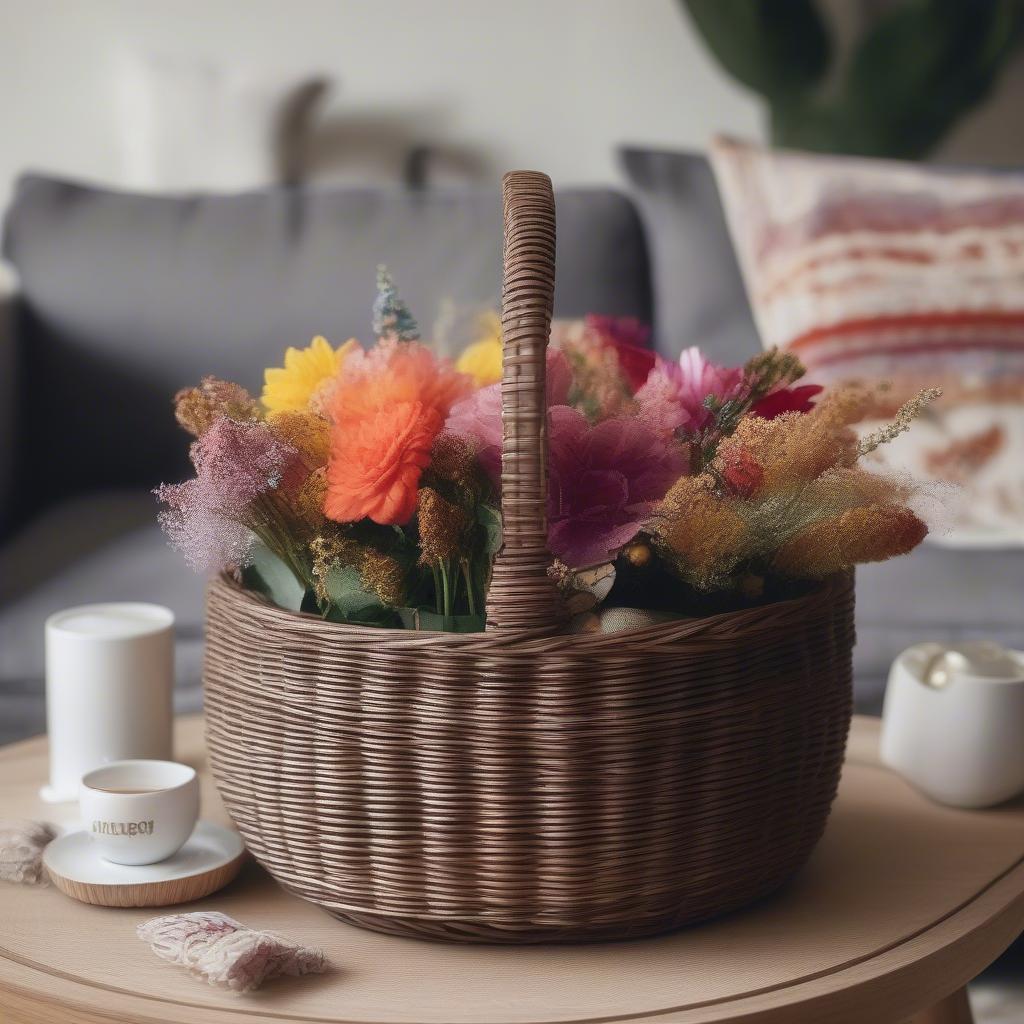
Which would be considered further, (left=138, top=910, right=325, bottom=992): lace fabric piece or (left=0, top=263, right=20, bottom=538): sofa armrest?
(left=0, top=263, right=20, bottom=538): sofa armrest

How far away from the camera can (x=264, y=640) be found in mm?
658

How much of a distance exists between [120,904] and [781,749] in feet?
1.23

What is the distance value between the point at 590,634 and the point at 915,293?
4.37 ft

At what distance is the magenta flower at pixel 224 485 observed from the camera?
2.12ft

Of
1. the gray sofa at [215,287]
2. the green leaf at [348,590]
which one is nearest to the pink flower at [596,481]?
the green leaf at [348,590]


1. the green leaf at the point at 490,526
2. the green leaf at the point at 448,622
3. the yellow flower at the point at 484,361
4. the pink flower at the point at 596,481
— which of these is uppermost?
the yellow flower at the point at 484,361

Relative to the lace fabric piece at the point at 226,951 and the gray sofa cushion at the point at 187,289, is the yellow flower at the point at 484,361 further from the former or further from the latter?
the gray sofa cushion at the point at 187,289

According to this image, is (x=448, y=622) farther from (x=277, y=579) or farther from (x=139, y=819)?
(x=139, y=819)

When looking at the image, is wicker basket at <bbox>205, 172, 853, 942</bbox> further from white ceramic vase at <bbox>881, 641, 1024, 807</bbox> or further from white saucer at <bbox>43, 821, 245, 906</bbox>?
white ceramic vase at <bbox>881, 641, 1024, 807</bbox>

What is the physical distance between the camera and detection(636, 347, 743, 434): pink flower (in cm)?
68

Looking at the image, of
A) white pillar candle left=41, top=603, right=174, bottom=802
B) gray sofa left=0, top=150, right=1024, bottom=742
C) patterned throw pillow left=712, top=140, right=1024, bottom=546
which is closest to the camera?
white pillar candle left=41, top=603, right=174, bottom=802

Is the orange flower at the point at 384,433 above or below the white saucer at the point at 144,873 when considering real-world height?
above

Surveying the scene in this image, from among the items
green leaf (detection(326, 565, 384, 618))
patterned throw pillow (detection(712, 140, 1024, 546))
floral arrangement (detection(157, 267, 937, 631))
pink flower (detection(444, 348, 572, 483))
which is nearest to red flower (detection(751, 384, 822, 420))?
floral arrangement (detection(157, 267, 937, 631))

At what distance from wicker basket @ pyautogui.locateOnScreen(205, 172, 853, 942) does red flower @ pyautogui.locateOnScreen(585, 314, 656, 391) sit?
151mm
